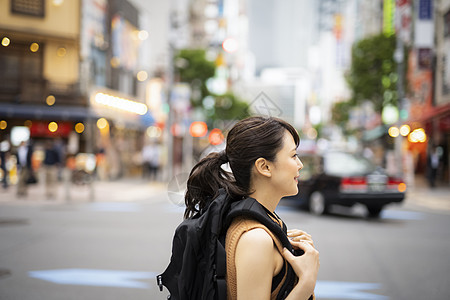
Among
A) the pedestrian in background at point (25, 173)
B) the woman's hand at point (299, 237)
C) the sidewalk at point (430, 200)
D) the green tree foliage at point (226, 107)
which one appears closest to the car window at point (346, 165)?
the sidewalk at point (430, 200)

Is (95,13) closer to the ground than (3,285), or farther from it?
farther from it

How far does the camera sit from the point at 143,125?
1310 inches

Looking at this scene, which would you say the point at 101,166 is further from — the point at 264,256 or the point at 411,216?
the point at 264,256

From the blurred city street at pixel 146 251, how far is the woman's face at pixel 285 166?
3.48 meters

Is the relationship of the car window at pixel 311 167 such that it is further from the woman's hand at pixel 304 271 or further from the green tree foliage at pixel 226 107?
the green tree foliage at pixel 226 107

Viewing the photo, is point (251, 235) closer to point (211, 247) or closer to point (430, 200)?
point (211, 247)

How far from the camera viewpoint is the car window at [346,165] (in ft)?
37.5

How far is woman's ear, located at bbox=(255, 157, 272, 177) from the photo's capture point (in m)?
1.74

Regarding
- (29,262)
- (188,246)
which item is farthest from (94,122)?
(188,246)

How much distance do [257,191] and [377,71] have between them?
91.7ft

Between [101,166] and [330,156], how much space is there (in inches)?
581

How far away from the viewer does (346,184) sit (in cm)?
1101

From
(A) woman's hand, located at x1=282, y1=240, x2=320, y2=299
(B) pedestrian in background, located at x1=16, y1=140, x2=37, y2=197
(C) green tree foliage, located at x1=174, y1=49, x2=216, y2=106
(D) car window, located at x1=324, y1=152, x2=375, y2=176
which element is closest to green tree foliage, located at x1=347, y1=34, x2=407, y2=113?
(D) car window, located at x1=324, y1=152, x2=375, y2=176

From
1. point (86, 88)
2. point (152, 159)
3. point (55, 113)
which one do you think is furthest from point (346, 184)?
point (86, 88)
